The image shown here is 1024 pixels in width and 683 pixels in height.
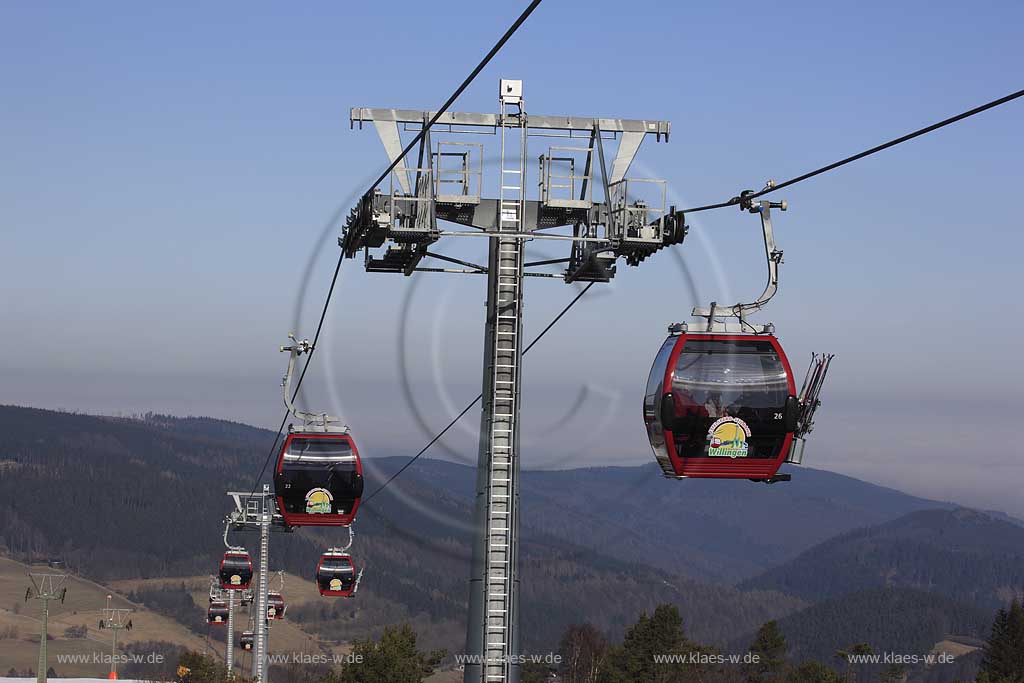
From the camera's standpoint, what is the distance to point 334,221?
93.0 ft

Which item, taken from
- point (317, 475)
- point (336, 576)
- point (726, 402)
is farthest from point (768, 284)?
point (336, 576)

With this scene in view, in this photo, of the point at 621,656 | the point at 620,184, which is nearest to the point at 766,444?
the point at 620,184

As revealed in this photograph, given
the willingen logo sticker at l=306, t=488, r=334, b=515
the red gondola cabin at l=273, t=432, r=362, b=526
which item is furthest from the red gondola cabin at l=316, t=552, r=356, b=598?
the red gondola cabin at l=273, t=432, r=362, b=526

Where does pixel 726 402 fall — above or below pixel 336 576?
above

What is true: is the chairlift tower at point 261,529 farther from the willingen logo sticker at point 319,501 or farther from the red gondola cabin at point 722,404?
the red gondola cabin at point 722,404

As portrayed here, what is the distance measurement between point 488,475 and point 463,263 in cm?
566

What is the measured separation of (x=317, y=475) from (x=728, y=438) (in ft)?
71.2

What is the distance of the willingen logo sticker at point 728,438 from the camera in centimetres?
2391

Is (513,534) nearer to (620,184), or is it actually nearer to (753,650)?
(620,184)

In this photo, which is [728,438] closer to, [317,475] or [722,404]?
[722,404]

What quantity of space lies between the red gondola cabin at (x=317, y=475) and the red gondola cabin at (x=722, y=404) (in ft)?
68.2

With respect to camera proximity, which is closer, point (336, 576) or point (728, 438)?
point (728, 438)

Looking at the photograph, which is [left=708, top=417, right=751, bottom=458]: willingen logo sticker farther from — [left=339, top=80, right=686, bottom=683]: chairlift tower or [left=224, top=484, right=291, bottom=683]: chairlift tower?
[left=224, top=484, right=291, bottom=683]: chairlift tower

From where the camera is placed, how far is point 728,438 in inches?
942
